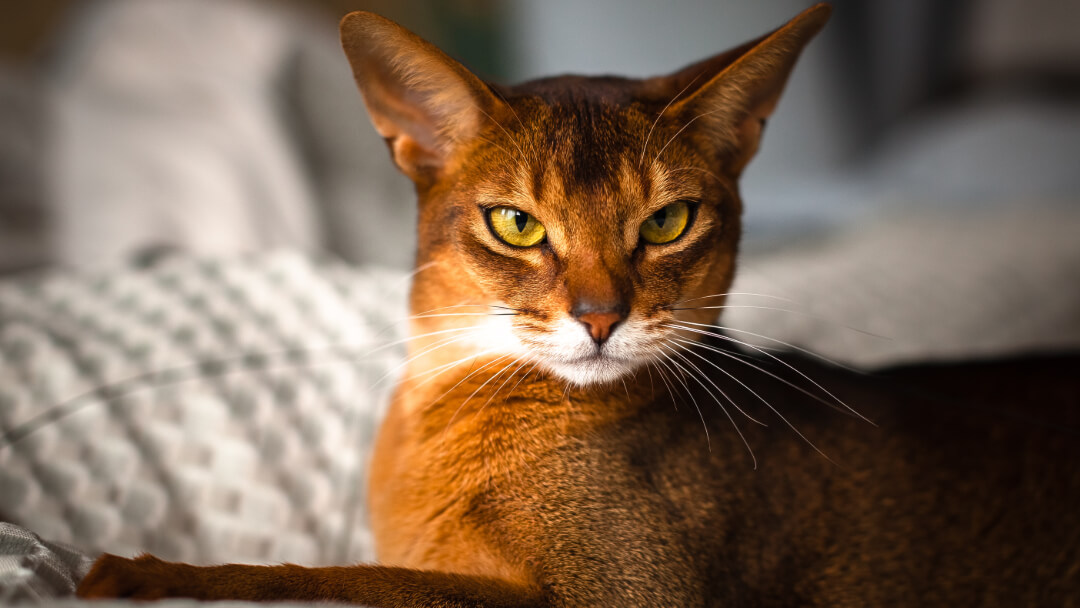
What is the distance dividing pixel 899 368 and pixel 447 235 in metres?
0.71

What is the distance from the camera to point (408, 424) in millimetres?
970

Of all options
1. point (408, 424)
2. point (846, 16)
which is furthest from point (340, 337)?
point (846, 16)

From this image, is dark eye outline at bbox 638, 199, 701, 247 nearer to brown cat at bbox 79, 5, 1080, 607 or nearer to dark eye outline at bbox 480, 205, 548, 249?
brown cat at bbox 79, 5, 1080, 607

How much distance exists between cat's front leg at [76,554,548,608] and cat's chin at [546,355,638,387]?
22 centimetres

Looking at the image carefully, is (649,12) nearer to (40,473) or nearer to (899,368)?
(899,368)

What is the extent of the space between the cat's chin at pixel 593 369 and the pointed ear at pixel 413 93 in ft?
0.97

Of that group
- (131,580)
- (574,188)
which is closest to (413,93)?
(574,188)

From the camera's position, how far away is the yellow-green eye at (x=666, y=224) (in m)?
0.84

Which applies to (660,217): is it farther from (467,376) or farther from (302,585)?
(302,585)

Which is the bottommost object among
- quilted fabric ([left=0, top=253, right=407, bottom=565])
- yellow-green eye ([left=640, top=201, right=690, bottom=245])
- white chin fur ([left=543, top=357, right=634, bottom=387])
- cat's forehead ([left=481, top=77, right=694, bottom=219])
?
quilted fabric ([left=0, top=253, right=407, bottom=565])

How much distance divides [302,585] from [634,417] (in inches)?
15.9

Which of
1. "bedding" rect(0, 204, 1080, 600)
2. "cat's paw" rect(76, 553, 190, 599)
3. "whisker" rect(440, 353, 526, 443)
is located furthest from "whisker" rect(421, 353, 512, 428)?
"cat's paw" rect(76, 553, 190, 599)

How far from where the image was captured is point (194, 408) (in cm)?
112

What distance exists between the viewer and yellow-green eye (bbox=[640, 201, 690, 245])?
33.0 inches
